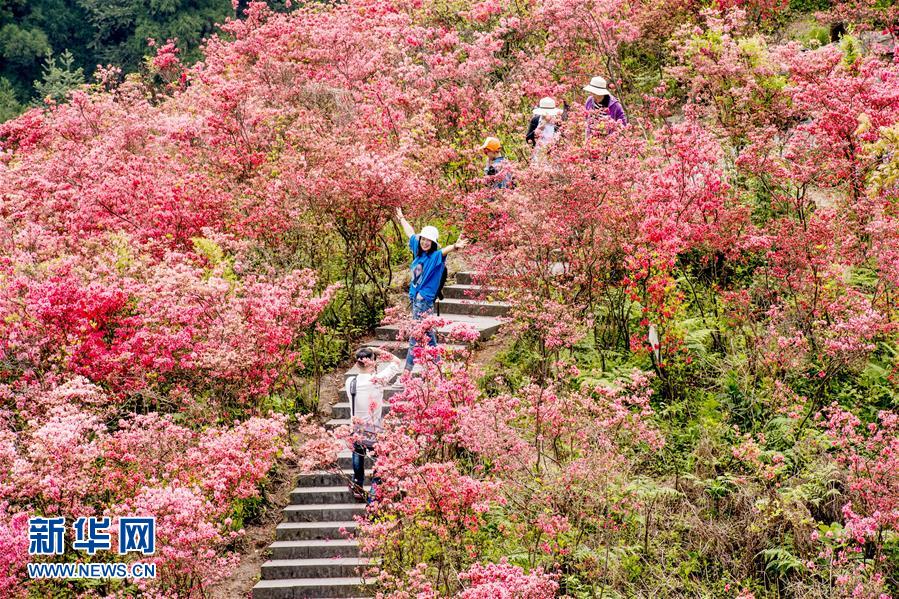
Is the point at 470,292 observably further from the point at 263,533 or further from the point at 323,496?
the point at 263,533

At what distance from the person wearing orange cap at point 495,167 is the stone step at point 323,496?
572cm

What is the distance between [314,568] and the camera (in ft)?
37.3

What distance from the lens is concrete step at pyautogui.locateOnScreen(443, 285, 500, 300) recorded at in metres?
14.6

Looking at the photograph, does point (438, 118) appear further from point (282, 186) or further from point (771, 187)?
point (771, 187)

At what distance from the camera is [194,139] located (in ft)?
58.3

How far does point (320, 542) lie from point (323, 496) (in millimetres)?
754

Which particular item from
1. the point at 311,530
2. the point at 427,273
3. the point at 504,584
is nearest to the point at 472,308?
the point at 427,273

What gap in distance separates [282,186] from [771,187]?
7909 mm

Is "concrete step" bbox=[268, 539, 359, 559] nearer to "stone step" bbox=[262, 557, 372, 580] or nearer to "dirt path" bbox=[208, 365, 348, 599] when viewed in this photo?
"stone step" bbox=[262, 557, 372, 580]

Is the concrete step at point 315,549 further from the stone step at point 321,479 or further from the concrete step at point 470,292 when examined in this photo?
the concrete step at point 470,292

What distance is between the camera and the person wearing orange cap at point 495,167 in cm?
1523

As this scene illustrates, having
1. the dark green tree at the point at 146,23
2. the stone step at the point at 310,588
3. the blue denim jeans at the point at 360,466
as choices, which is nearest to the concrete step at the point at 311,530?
the blue denim jeans at the point at 360,466

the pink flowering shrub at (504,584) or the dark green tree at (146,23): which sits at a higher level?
the dark green tree at (146,23)

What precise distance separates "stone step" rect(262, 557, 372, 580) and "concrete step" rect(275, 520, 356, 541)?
35 cm
